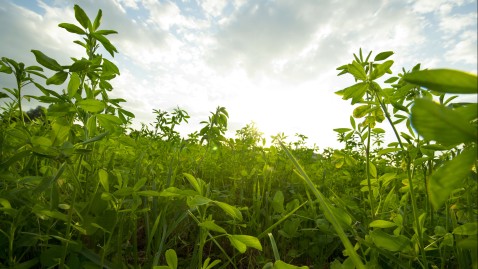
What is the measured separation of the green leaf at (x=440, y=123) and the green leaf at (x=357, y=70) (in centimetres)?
69

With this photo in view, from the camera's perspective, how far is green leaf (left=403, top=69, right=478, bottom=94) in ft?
1.29

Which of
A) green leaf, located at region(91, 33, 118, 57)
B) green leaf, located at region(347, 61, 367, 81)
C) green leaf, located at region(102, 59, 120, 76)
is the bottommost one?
green leaf, located at region(347, 61, 367, 81)

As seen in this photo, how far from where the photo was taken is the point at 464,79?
0.40 m

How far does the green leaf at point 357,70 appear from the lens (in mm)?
1089

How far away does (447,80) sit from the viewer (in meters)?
0.41

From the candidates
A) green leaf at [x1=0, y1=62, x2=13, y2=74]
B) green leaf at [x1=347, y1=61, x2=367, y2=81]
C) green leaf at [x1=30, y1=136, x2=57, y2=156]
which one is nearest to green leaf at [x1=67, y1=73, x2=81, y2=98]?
green leaf at [x1=30, y1=136, x2=57, y2=156]

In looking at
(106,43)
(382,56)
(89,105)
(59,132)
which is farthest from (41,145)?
(382,56)

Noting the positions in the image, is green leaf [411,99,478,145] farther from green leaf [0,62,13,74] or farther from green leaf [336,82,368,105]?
green leaf [0,62,13,74]

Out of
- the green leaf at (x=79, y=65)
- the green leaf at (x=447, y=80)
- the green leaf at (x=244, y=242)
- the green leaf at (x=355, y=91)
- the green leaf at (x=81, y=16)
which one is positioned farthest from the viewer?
the green leaf at (x=81, y=16)

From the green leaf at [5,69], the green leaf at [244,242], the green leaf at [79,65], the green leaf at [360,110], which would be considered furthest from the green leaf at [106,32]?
the green leaf at [360,110]

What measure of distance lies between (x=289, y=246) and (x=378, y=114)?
1224mm

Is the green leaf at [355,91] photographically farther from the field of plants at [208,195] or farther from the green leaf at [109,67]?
the green leaf at [109,67]

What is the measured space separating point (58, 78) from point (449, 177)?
1.49 metres

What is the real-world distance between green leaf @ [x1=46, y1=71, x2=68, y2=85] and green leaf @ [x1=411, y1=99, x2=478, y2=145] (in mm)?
1430
